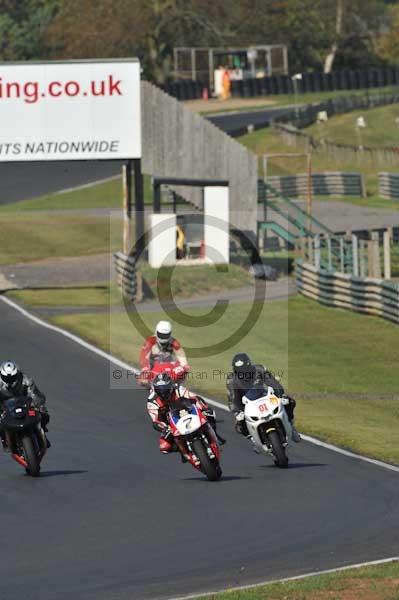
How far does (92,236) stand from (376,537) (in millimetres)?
52061

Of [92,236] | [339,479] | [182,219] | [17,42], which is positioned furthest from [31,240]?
[17,42]

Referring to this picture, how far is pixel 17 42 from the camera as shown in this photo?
13962cm

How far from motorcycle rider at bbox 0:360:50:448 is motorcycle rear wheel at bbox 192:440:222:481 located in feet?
6.83

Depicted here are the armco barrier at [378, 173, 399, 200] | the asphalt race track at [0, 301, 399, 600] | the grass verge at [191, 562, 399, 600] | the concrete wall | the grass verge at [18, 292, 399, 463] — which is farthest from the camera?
the armco barrier at [378, 173, 399, 200]

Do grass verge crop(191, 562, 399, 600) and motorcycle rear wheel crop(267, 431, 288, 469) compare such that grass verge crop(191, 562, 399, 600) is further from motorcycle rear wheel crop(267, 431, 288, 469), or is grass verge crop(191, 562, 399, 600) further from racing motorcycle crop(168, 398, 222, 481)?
motorcycle rear wheel crop(267, 431, 288, 469)

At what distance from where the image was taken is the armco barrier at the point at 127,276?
44.4m

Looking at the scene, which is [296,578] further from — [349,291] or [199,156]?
[199,156]

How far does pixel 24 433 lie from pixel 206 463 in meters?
2.36

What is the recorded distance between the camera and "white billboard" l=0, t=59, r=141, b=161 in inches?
1697

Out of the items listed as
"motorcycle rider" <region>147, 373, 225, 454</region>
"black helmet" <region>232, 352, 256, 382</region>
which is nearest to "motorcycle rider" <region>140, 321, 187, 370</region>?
"black helmet" <region>232, 352, 256, 382</region>

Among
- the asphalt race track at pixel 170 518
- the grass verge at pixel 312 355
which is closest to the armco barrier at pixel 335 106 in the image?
the grass verge at pixel 312 355

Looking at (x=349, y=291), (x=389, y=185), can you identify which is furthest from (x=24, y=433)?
(x=389, y=185)

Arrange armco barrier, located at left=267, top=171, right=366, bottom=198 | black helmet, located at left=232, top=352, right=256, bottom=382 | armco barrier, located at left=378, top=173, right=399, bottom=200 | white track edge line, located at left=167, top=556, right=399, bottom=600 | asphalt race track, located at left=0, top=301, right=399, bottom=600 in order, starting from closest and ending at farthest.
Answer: white track edge line, located at left=167, top=556, right=399, bottom=600, asphalt race track, located at left=0, top=301, right=399, bottom=600, black helmet, located at left=232, top=352, right=256, bottom=382, armco barrier, located at left=378, top=173, right=399, bottom=200, armco barrier, located at left=267, top=171, right=366, bottom=198

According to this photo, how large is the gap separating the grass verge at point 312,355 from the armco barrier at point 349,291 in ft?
1.20
